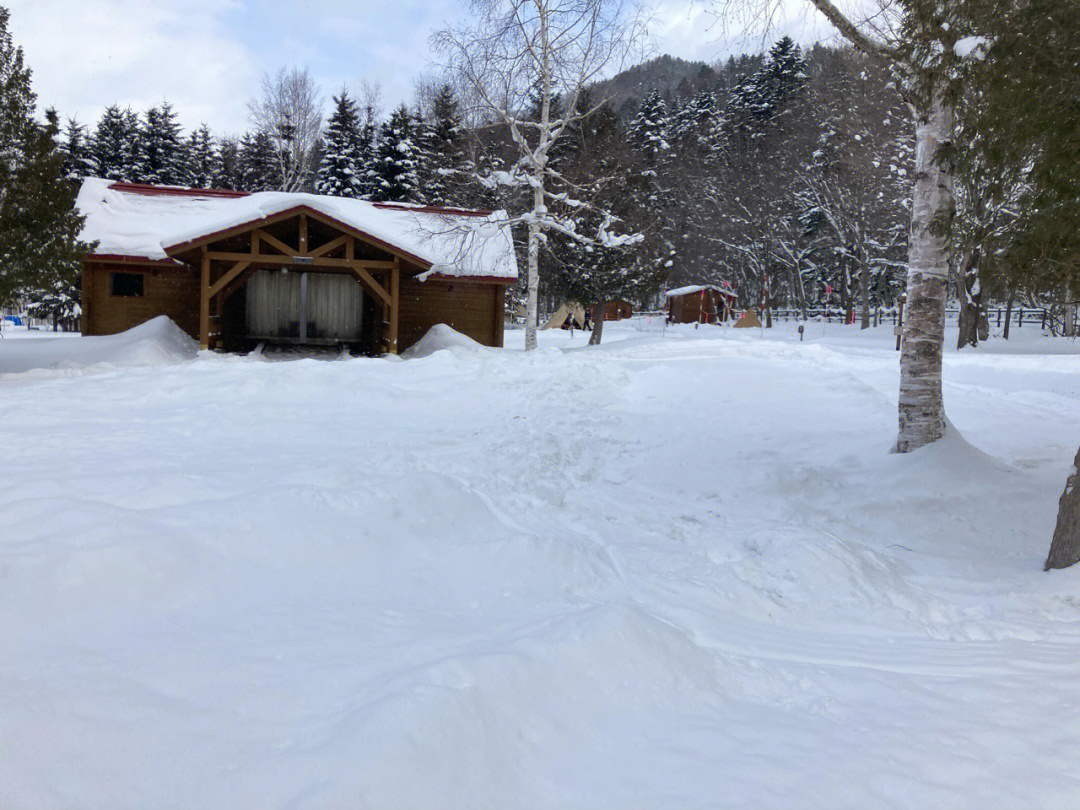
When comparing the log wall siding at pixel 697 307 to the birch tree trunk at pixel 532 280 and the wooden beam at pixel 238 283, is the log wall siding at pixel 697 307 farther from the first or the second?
the wooden beam at pixel 238 283

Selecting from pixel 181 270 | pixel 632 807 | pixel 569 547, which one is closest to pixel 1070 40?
pixel 569 547

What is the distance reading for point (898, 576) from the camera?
17.2 ft

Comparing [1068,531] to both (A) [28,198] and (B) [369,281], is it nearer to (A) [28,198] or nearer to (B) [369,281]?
(B) [369,281]

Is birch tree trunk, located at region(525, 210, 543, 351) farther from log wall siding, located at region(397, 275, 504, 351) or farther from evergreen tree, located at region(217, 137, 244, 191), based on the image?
evergreen tree, located at region(217, 137, 244, 191)

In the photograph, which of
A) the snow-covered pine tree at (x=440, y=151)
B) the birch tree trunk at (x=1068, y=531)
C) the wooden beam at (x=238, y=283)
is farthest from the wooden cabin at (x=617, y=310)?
the birch tree trunk at (x=1068, y=531)

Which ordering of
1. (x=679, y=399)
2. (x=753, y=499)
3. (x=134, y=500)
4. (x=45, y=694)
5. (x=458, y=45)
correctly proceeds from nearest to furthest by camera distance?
(x=45, y=694), (x=134, y=500), (x=753, y=499), (x=679, y=399), (x=458, y=45)

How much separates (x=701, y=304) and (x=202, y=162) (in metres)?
31.1

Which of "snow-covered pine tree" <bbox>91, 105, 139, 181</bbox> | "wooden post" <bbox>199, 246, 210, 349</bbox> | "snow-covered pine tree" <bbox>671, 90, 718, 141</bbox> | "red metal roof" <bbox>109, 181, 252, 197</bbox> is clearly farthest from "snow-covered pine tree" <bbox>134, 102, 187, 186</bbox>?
"snow-covered pine tree" <bbox>671, 90, 718, 141</bbox>

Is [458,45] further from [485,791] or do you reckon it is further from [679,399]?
[485,791]

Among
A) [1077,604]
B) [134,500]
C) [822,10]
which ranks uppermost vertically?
[822,10]

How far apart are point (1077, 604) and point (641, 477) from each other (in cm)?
386

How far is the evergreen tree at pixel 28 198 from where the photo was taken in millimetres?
13039

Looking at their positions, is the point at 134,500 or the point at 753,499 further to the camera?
the point at 753,499

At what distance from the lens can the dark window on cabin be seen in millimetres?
18844
